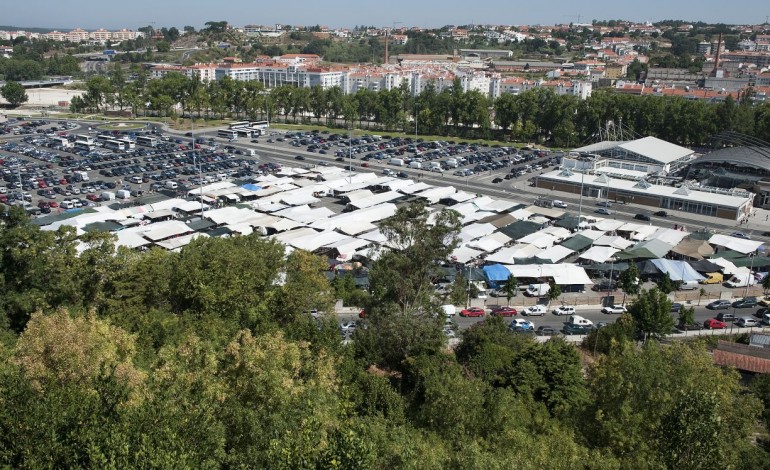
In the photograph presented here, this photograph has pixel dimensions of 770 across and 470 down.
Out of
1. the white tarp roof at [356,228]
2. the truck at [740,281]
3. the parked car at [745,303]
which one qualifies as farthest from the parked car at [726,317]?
the white tarp roof at [356,228]

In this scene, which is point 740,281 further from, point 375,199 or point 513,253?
point 375,199

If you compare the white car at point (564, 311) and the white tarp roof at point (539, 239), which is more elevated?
the white tarp roof at point (539, 239)

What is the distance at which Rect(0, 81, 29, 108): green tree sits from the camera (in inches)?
2586

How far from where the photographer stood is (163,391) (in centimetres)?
952

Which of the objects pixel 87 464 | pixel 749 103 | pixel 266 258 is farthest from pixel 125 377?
pixel 749 103

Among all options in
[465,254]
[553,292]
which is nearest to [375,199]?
[465,254]

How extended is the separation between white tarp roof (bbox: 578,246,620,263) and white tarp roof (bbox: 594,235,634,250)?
0.49m

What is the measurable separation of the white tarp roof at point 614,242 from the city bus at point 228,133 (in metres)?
32.3

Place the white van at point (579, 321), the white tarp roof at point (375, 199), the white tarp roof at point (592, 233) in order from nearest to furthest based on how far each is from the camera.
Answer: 1. the white van at point (579, 321)
2. the white tarp roof at point (592, 233)
3. the white tarp roof at point (375, 199)

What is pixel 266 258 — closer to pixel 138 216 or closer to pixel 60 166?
pixel 138 216

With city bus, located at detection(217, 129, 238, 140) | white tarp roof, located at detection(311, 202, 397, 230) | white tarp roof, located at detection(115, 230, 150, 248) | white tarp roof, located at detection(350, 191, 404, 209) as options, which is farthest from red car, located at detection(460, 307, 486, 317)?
city bus, located at detection(217, 129, 238, 140)

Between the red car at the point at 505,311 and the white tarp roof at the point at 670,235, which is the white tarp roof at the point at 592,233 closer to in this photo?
the white tarp roof at the point at 670,235

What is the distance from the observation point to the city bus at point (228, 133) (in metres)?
49.9

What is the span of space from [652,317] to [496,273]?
588cm
